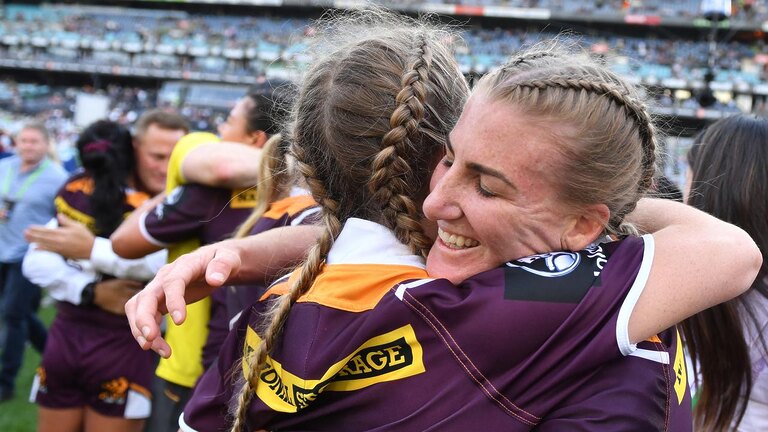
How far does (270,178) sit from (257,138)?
24.5 inches

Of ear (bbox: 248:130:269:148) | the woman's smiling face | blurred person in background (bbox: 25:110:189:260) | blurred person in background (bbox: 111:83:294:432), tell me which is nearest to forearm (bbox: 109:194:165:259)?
blurred person in background (bbox: 111:83:294:432)

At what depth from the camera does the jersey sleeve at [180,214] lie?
226cm

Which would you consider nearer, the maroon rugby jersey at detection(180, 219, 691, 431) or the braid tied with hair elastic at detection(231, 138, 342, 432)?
the maroon rugby jersey at detection(180, 219, 691, 431)

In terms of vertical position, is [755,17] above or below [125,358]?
above

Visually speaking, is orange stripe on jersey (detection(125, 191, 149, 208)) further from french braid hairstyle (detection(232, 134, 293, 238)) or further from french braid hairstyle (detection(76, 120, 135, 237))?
french braid hairstyle (detection(232, 134, 293, 238))

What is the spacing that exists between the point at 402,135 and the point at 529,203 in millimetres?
248

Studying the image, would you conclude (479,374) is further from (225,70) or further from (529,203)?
(225,70)

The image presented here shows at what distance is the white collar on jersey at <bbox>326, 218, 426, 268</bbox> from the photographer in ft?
3.68

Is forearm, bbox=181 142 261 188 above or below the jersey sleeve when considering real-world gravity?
above

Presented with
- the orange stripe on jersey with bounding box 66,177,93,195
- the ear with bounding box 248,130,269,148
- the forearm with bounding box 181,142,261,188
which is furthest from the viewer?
the orange stripe on jersey with bounding box 66,177,93,195

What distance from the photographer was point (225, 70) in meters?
31.0

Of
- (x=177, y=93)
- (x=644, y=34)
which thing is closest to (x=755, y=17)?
(x=644, y=34)

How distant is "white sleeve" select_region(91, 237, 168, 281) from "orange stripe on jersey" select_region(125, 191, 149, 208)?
42 cm

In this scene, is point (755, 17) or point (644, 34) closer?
point (755, 17)
